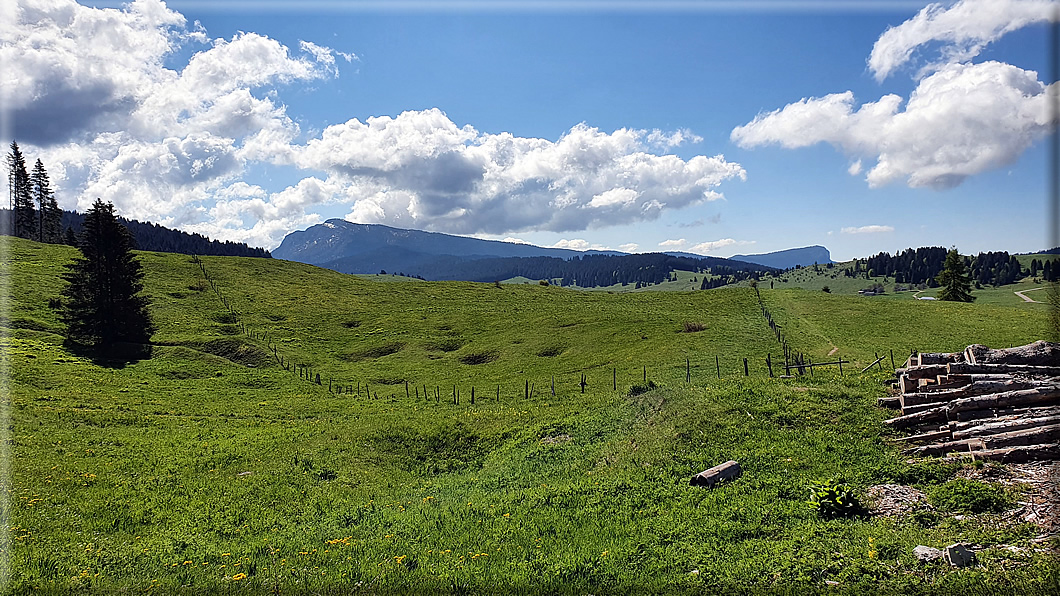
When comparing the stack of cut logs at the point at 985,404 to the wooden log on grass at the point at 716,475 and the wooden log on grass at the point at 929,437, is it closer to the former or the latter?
the wooden log on grass at the point at 929,437

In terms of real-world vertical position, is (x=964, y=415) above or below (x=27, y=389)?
above

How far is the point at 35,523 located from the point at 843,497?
23333 mm

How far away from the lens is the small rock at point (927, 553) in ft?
34.0

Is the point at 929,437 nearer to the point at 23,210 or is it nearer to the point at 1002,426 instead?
the point at 1002,426

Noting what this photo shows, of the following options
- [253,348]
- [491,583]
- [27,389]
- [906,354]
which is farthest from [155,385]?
[906,354]

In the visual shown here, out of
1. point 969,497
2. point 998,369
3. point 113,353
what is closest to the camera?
point 969,497

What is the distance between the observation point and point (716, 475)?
17.1m

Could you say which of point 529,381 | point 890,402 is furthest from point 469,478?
point 529,381

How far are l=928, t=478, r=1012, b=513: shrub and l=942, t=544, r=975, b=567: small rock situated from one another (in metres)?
3.41

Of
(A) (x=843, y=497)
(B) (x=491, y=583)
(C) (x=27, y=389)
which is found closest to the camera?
(B) (x=491, y=583)

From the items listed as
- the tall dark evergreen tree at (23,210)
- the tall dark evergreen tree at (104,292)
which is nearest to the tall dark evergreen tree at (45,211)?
the tall dark evergreen tree at (23,210)

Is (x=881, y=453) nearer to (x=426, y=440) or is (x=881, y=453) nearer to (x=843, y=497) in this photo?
(x=843, y=497)

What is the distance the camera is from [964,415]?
56.5 ft

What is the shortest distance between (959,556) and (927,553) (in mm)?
598
